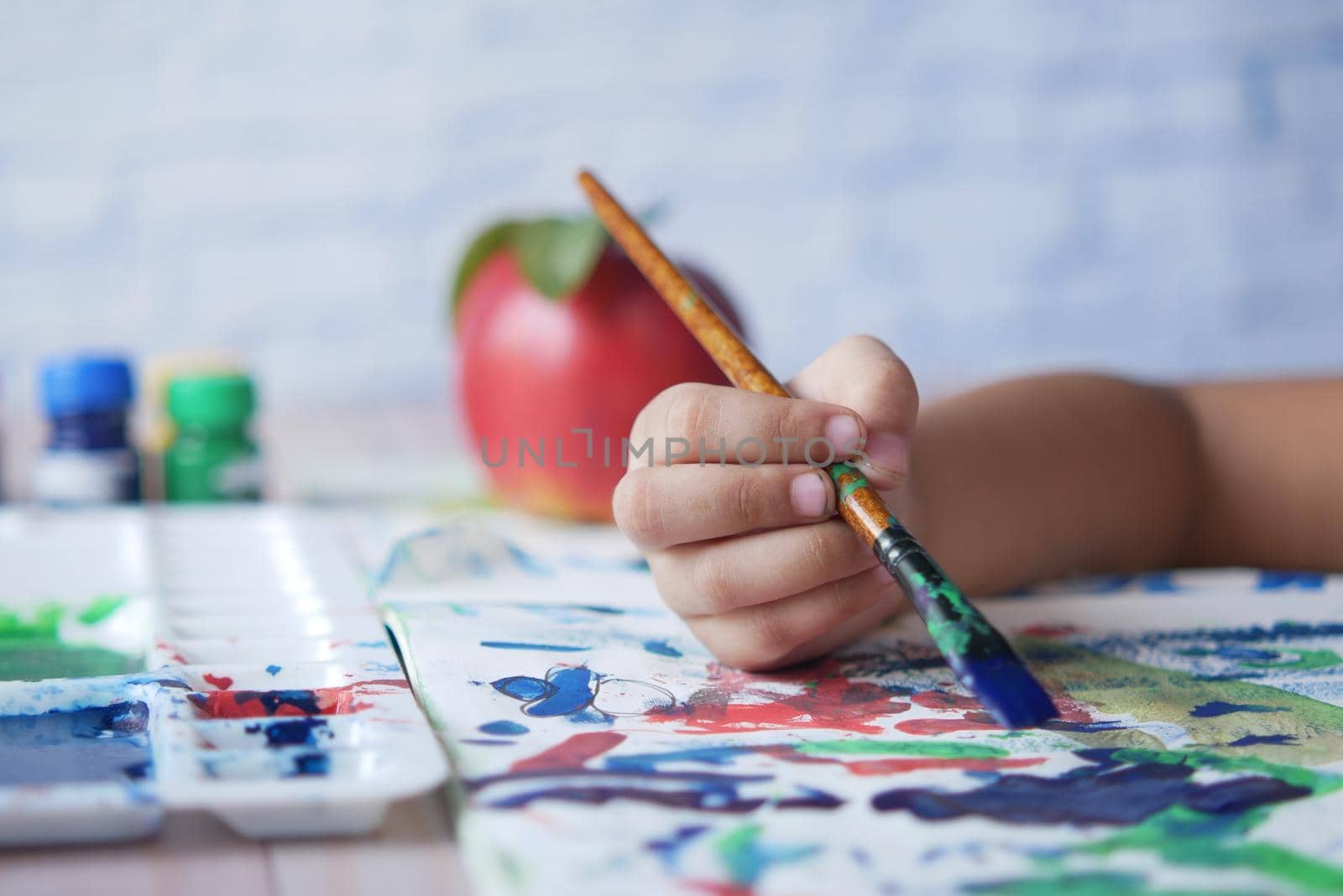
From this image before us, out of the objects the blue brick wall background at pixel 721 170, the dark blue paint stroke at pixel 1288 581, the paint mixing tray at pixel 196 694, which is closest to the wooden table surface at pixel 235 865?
the paint mixing tray at pixel 196 694

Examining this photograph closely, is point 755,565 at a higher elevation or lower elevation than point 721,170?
lower

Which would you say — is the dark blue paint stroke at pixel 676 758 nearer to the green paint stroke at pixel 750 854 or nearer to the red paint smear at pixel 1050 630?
the green paint stroke at pixel 750 854

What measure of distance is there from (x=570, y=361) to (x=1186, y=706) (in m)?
0.40

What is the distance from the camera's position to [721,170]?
50.6 inches

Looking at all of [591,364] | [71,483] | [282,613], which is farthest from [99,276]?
[282,613]

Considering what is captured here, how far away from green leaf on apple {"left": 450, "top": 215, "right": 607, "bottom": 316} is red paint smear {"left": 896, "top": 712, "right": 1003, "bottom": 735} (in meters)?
0.39

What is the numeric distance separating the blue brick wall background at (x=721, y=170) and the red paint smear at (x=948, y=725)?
0.83 m

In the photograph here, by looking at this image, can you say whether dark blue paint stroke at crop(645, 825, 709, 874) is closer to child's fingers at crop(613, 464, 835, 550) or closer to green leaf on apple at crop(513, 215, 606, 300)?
child's fingers at crop(613, 464, 835, 550)

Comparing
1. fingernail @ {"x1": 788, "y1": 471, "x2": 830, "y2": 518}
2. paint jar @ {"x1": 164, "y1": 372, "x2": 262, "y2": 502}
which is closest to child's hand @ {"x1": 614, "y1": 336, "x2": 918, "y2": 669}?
fingernail @ {"x1": 788, "y1": 471, "x2": 830, "y2": 518}

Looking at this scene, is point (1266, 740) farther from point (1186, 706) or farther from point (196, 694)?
point (196, 694)

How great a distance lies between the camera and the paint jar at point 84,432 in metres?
0.65

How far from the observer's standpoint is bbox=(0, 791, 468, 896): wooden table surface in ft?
0.78

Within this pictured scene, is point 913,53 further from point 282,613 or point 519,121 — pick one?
point 282,613

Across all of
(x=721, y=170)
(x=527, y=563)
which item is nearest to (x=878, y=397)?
(x=527, y=563)
